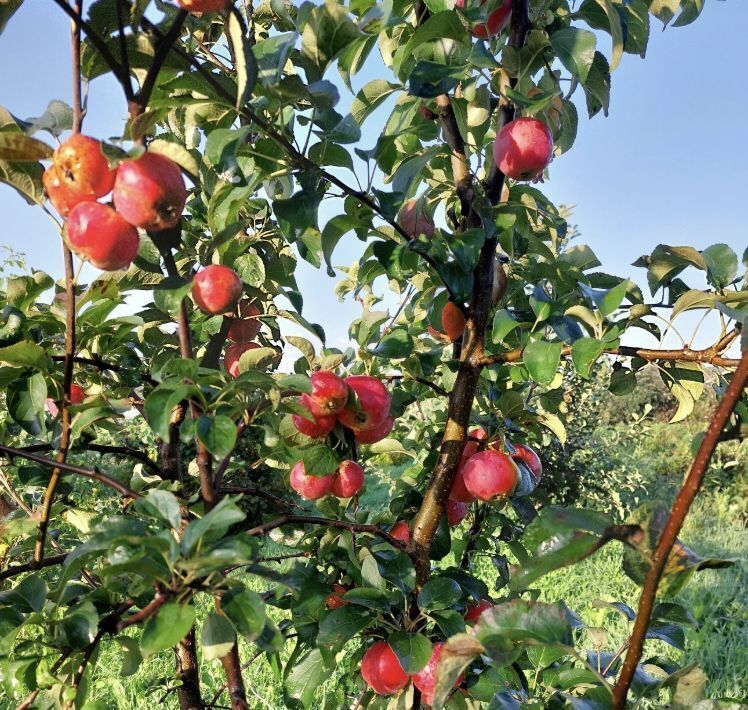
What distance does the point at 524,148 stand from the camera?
3.28ft

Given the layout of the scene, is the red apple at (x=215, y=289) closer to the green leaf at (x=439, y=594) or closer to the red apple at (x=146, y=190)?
the red apple at (x=146, y=190)

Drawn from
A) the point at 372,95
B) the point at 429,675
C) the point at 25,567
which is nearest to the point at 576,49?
the point at 372,95

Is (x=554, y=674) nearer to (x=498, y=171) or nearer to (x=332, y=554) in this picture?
(x=332, y=554)

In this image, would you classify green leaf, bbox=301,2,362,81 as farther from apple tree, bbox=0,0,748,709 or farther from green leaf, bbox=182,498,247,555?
green leaf, bbox=182,498,247,555

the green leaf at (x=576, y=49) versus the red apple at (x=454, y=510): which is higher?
the green leaf at (x=576, y=49)

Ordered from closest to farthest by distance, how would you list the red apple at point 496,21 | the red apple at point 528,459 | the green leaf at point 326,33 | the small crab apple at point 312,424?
the green leaf at point 326,33
the small crab apple at point 312,424
the red apple at point 496,21
the red apple at point 528,459

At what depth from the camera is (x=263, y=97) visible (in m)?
0.81

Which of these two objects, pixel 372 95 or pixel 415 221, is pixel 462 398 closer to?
pixel 415 221

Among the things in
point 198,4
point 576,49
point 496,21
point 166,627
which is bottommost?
point 166,627

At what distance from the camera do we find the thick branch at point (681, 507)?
0.48 metres

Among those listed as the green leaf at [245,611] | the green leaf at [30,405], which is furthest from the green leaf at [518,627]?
the green leaf at [30,405]

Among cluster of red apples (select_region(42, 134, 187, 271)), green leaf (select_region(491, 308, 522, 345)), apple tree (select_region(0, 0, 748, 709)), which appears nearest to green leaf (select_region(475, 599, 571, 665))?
apple tree (select_region(0, 0, 748, 709))

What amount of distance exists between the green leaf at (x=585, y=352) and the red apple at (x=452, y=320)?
341 millimetres

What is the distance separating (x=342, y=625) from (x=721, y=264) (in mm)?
751
